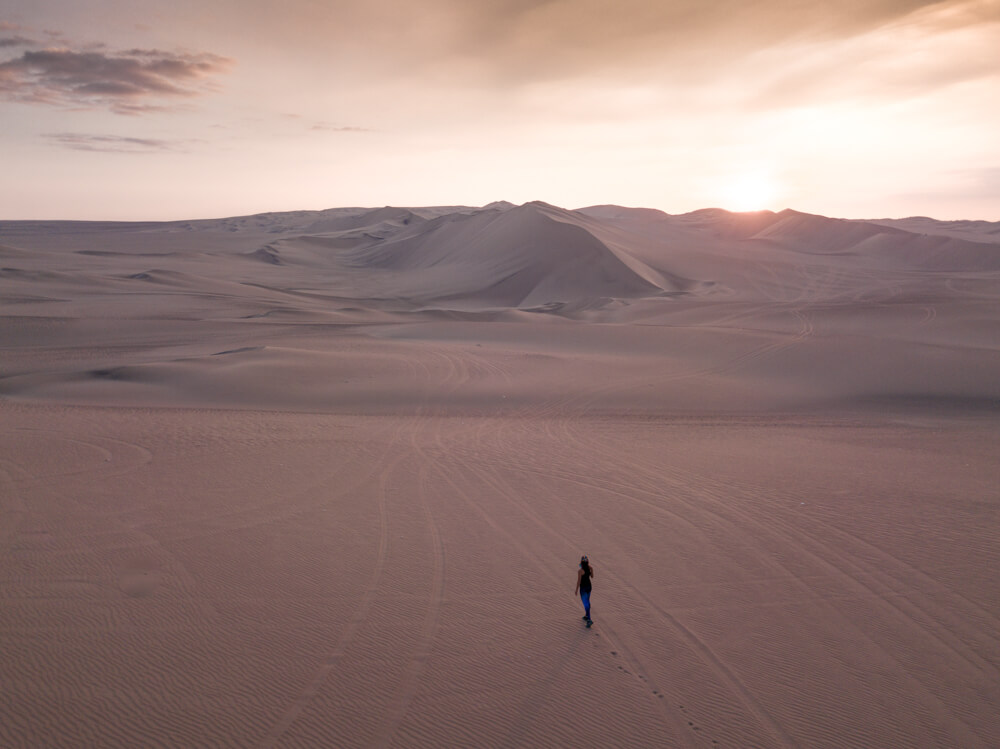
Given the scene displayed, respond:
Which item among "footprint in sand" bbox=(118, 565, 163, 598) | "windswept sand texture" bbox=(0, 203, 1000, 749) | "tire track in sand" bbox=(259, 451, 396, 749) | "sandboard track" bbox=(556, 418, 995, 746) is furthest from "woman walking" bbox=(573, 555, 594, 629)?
"footprint in sand" bbox=(118, 565, 163, 598)

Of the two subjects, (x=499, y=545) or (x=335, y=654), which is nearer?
(x=335, y=654)

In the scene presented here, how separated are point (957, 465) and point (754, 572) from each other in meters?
6.31

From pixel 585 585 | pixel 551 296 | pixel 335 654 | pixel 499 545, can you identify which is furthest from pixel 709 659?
pixel 551 296

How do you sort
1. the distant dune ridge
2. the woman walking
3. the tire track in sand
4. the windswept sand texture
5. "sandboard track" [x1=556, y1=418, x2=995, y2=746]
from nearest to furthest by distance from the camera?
the tire track in sand < the windswept sand texture < "sandboard track" [x1=556, y1=418, x2=995, y2=746] < the woman walking < the distant dune ridge

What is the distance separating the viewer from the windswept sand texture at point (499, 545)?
4.93 meters

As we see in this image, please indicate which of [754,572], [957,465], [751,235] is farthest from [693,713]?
[751,235]

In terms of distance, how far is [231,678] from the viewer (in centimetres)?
520

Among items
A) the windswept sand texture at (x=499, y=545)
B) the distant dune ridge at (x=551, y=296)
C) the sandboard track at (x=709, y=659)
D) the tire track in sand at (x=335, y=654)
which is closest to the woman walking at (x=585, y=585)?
the windswept sand texture at (x=499, y=545)

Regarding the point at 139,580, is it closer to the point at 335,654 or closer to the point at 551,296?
the point at 335,654

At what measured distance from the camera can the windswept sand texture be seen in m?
4.93

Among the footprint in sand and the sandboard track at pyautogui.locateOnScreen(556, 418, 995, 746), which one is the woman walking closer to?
the sandboard track at pyautogui.locateOnScreen(556, 418, 995, 746)

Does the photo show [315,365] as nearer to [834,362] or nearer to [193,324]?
[193,324]

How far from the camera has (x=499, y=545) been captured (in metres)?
7.71

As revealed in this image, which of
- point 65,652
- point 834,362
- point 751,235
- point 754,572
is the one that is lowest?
point 65,652
